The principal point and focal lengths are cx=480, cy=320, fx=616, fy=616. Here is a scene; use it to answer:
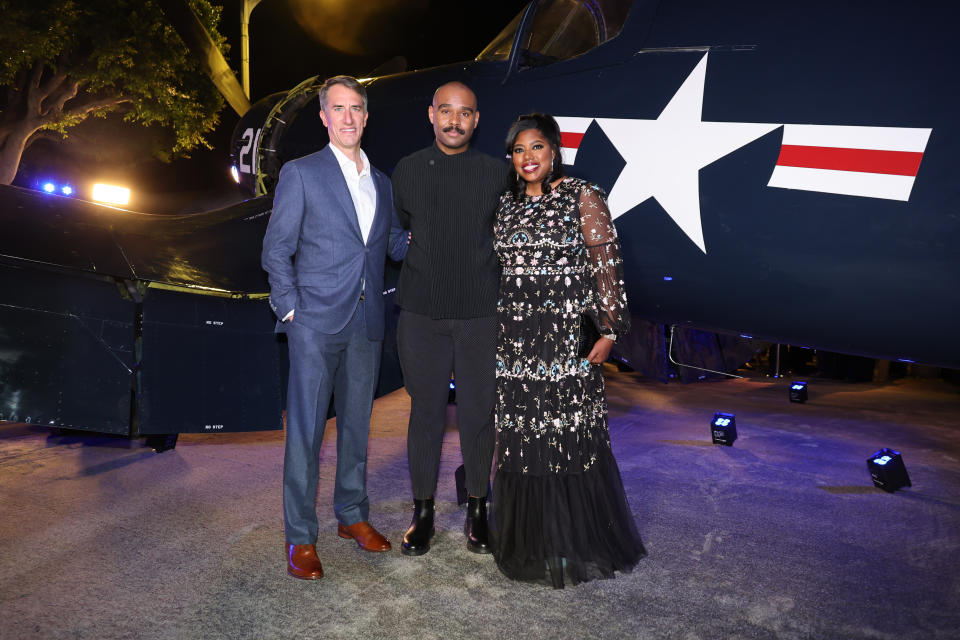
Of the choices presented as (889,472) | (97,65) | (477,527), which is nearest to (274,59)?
(97,65)

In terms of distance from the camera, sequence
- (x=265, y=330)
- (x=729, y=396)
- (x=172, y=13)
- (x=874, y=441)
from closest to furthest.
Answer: (x=265, y=330), (x=874, y=441), (x=172, y=13), (x=729, y=396)

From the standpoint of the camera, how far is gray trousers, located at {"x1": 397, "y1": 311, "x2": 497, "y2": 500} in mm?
2783

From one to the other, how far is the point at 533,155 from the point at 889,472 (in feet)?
9.82

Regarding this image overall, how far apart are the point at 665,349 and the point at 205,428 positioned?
6.61m

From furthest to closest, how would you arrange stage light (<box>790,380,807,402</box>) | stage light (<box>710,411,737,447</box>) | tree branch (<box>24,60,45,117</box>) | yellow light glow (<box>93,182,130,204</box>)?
tree branch (<box>24,60,45,117</box>), yellow light glow (<box>93,182,130,204</box>), stage light (<box>790,380,807,402</box>), stage light (<box>710,411,737,447</box>)

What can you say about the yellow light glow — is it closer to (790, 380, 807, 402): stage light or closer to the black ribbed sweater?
the black ribbed sweater

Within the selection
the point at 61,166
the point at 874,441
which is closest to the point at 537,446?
the point at 874,441

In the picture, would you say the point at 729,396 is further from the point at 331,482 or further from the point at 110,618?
the point at 110,618

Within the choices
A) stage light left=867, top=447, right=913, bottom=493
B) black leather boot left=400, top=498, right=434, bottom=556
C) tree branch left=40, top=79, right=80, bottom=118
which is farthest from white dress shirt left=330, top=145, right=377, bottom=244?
tree branch left=40, top=79, right=80, bottom=118

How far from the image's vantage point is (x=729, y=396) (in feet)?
24.4

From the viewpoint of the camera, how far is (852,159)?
7.63 ft

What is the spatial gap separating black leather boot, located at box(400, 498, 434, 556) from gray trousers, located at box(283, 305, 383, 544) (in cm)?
25

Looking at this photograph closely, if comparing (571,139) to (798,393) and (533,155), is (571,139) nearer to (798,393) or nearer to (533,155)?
(533,155)

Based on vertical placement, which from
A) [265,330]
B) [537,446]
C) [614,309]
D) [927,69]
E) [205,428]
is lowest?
[205,428]
